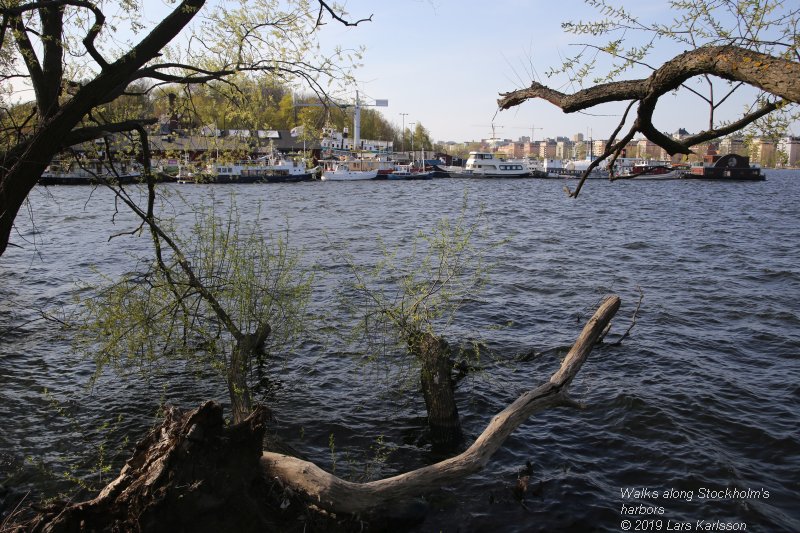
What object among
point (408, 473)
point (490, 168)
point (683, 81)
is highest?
point (490, 168)

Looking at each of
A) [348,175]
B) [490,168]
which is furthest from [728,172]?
[348,175]

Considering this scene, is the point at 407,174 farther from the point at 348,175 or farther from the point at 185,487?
the point at 185,487

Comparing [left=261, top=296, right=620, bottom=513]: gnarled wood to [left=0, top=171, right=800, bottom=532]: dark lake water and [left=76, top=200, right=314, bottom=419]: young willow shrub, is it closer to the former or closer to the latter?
[left=0, top=171, right=800, bottom=532]: dark lake water

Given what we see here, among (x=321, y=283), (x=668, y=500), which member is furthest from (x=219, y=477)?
(x=321, y=283)

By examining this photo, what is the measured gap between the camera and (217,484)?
5125mm

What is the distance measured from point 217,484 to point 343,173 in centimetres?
9038

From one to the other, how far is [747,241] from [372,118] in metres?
126

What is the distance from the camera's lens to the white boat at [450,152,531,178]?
353 ft

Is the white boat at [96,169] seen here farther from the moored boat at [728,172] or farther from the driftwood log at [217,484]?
the moored boat at [728,172]

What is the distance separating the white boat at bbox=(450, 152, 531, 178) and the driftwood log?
342ft

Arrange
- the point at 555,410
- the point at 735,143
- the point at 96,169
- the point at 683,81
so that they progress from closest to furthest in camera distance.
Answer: the point at 683,81 < the point at 735,143 < the point at 555,410 < the point at 96,169

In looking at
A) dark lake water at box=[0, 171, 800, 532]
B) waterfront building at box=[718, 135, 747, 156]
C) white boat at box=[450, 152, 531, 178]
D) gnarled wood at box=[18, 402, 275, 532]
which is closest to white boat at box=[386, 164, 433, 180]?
white boat at box=[450, 152, 531, 178]

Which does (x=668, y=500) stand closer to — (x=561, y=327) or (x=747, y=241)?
(x=561, y=327)

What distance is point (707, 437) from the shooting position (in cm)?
846
